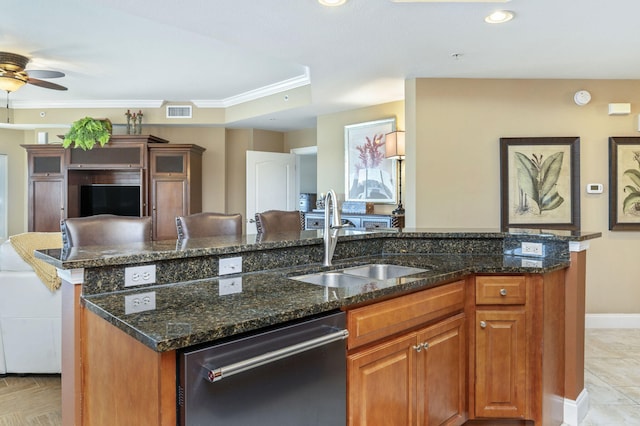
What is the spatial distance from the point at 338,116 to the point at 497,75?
2281mm

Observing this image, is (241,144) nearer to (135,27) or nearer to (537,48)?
(135,27)

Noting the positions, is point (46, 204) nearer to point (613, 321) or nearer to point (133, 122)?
point (133, 122)

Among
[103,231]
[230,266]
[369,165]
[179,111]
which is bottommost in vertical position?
[230,266]

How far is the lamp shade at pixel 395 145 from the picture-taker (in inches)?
179

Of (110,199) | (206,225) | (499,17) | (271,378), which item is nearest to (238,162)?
(110,199)

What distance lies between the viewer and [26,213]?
709 cm

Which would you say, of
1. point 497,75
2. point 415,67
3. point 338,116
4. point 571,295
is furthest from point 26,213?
point 571,295

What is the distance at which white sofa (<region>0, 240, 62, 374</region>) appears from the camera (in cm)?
284

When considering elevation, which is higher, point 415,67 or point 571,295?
point 415,67

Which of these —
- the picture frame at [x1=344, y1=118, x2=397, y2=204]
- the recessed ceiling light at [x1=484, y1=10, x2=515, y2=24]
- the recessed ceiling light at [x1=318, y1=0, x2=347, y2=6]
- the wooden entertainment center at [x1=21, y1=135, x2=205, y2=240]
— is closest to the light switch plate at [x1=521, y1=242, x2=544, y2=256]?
the recessed ceiling light at [x1=484, y1=10, x2=515, y2=24]

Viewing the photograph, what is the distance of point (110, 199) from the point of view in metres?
6.68

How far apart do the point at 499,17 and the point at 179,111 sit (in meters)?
4.95

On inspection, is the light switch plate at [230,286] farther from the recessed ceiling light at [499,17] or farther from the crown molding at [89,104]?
the crown molding at [89,104]

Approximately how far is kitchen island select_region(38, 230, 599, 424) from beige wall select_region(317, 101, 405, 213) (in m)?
3.03
